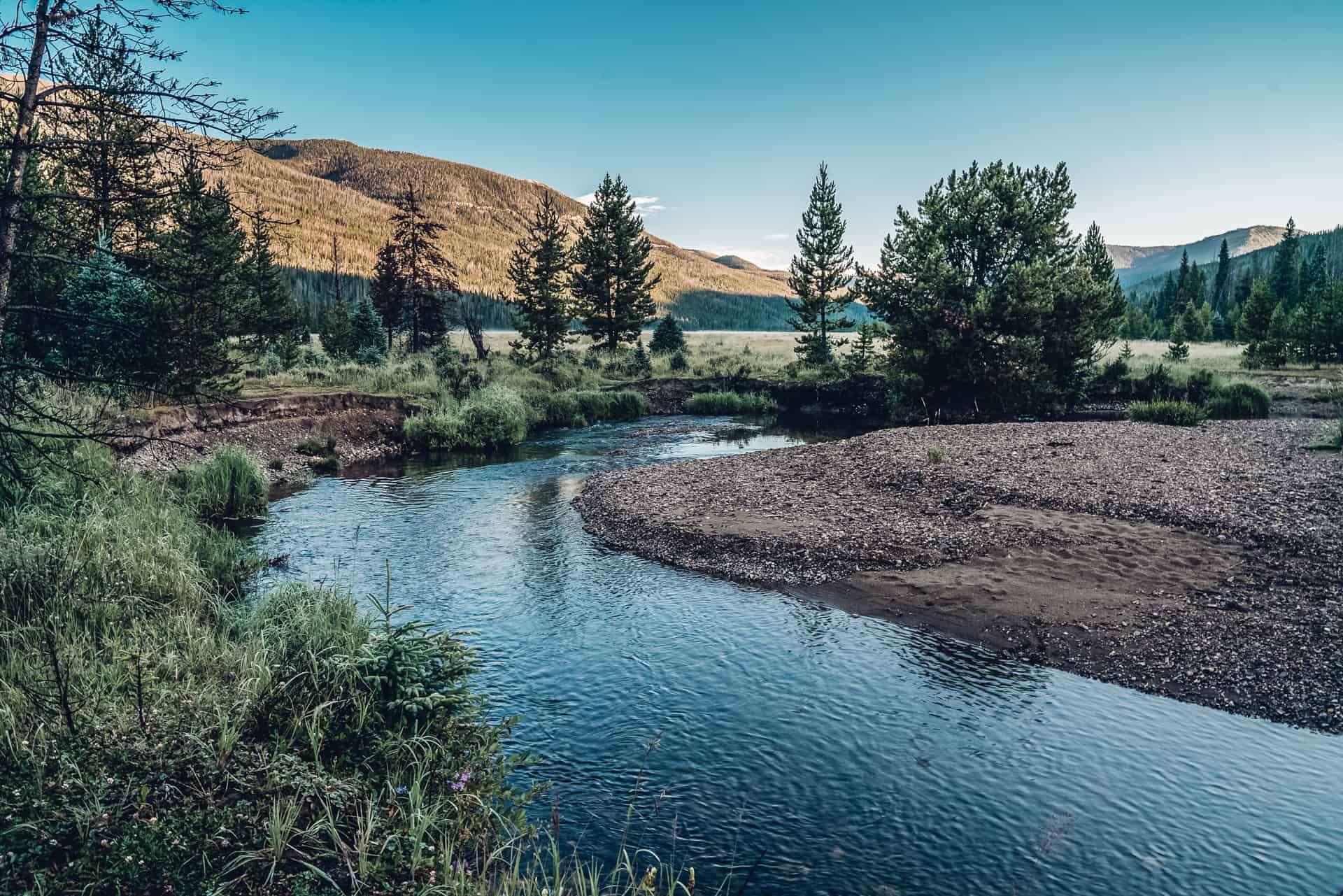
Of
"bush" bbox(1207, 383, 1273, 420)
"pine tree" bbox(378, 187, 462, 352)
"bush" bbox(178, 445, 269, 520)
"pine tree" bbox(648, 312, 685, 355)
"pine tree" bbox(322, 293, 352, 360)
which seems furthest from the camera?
"pine tree" bbox(648, 312, 685, 355)

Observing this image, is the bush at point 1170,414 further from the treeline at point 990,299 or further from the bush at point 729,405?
the bush at point 729,405

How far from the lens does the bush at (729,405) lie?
119ft

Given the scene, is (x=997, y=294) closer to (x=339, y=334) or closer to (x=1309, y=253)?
(x=339, y=334)

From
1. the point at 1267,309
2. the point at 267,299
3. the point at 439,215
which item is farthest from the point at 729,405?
the point at 439,215

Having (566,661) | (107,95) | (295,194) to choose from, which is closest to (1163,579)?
(566,661)

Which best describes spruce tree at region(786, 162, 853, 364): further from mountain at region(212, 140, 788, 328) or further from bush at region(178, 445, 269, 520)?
bush at region(178, 445, 269, 520)

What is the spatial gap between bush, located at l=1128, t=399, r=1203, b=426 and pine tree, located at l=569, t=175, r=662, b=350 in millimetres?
30663

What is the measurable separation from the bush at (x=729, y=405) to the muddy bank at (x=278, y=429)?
15.2m

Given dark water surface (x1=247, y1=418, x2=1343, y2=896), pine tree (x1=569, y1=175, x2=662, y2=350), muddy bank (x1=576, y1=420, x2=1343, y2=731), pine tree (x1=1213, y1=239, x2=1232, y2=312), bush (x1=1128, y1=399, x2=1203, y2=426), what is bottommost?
dark water surface (x1=247, y1=418, x2=1343, y2=896)

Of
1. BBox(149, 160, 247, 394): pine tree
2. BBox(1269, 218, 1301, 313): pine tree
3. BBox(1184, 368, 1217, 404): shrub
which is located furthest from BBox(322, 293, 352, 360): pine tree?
BBox(1269, 218, 1301, 313): pine tree

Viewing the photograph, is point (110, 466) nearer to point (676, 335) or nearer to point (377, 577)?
point (377, 577)

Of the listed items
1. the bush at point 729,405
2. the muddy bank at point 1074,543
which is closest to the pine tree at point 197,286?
the muddy bank at point 1074,543

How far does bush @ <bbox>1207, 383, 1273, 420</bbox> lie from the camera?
948 inches

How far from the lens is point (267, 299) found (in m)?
33.5
